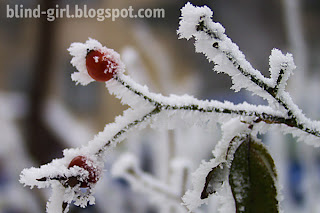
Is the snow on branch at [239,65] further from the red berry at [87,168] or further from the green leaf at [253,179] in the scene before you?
the red berry at [87,168]

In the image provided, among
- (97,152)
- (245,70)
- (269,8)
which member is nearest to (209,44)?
(245,70)

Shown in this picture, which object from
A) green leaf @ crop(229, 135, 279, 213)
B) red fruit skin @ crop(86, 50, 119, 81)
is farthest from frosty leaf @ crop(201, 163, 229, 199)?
red fruit skin @ crop(86, 50, 119, 81)

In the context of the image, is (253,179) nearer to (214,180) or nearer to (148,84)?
(214,180)

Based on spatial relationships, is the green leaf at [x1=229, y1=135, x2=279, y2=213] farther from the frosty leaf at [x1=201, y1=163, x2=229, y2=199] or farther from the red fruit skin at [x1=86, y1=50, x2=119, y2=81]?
the red fruit skin at [x1=86, y1=50, x2=119, y2=81]

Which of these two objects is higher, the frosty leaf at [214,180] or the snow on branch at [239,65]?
the snow on branch at [239,65]

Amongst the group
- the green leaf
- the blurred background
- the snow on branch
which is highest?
the blurred background

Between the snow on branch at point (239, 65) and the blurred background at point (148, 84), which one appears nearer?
the snow on branch at point (239, 65)

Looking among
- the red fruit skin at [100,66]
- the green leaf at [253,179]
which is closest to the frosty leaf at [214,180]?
the green leaf at [253,179]

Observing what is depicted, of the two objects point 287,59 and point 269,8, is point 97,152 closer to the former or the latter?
point 287,59
